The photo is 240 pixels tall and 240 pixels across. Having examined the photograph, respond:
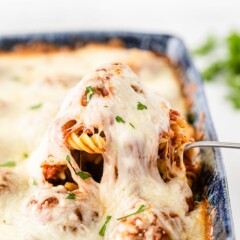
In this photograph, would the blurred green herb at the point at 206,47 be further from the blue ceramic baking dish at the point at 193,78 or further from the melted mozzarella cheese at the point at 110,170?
the melted mozzarella cheese at the point at 110,170

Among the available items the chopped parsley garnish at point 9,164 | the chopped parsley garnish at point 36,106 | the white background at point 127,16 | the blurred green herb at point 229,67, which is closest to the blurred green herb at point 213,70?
the blurred green herb at point 229,67

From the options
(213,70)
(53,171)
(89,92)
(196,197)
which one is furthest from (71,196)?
(213,70)

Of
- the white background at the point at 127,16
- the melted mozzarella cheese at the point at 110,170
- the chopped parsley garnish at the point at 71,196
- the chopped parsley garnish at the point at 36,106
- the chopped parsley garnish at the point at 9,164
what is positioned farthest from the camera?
the white background at the point at 127,16

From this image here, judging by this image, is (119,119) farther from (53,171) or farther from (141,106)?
(53,171)

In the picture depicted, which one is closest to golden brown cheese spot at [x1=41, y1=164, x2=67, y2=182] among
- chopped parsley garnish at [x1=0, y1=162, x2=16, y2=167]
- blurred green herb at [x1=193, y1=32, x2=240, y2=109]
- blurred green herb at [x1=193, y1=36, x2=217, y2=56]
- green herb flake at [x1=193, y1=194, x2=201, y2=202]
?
chopped parsley garnish at [x1=0, y1=162, x2=16, y2=167]

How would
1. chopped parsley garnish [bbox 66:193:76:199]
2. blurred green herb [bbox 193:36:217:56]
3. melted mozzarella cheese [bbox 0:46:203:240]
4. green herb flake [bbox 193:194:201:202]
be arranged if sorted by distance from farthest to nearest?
blurred green herb [bbox 193:36:217:56] → green herb flake [bbox 193:194:201:202] → chopped parsley garnish [bbox 66:193:76:199] → melted mozzarella cheese [bbox 0:46:203:240]

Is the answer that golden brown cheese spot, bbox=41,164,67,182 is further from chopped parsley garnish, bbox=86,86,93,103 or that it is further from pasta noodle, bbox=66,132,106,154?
chopped parsley garnish, bbox=86,86,93,103
